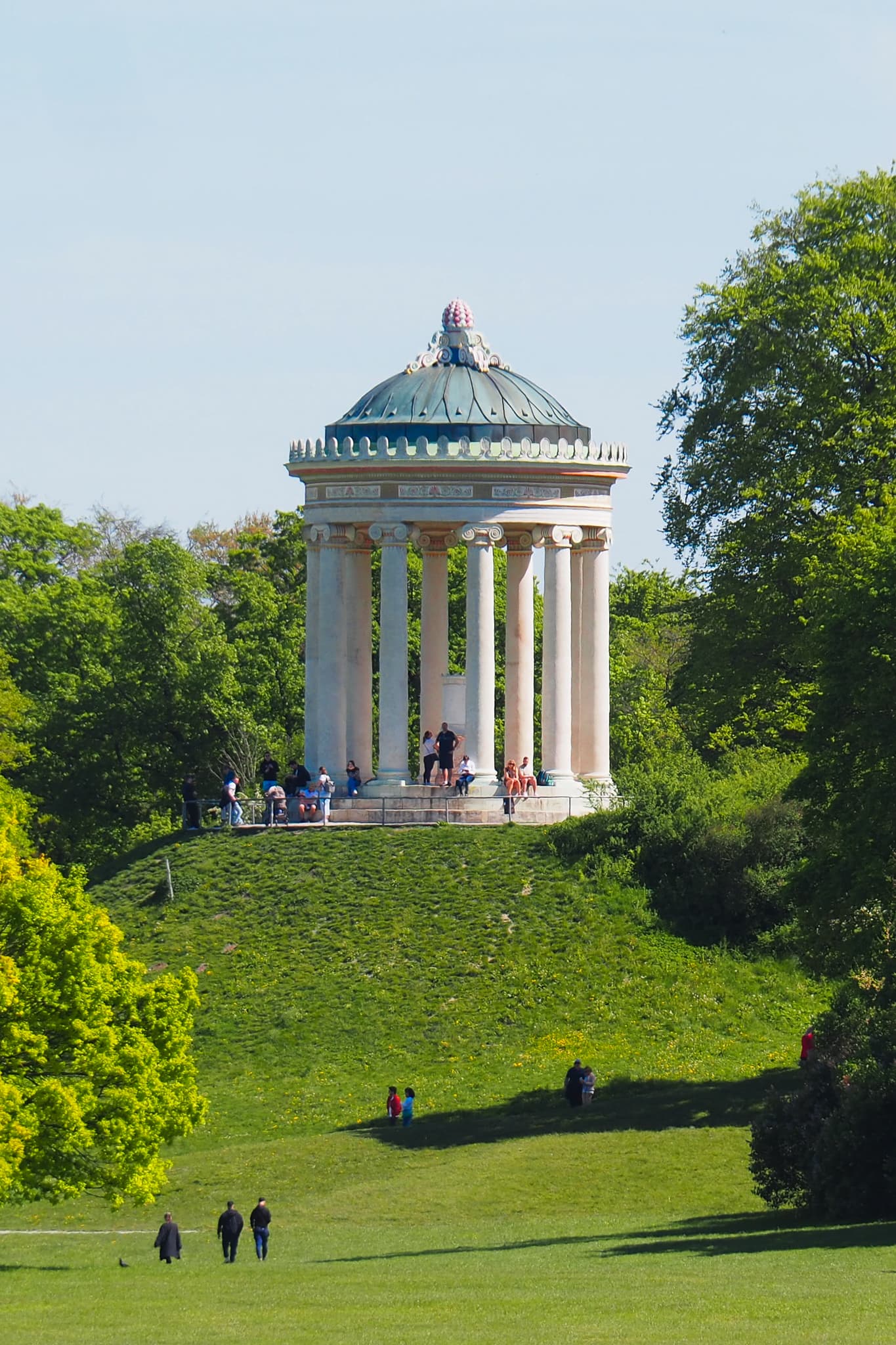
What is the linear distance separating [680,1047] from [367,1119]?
22.9 feet

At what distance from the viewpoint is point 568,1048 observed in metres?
55.2

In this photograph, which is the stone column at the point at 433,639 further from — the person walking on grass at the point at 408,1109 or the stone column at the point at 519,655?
the person walking on grass at the point at 408,1109

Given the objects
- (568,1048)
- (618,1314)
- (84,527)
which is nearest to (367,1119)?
(568,1048)

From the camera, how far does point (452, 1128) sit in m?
51.0

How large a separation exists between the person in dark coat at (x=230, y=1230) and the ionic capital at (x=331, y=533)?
98.7 feet

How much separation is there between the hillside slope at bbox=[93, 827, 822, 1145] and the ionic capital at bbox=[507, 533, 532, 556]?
9050mm

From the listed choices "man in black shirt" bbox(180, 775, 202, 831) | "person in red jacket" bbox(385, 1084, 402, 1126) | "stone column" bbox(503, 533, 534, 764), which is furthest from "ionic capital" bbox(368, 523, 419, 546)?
"person in red jacket" bbox(385, 1084, 402, 1126)

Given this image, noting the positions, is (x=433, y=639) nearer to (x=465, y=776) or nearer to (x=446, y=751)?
(x=446, y=751)

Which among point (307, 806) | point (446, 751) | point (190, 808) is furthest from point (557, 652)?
point (190, 808)

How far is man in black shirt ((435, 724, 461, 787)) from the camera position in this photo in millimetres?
68375

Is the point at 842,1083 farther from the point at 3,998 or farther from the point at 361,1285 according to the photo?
the point at 3,998

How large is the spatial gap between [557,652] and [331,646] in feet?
20.1

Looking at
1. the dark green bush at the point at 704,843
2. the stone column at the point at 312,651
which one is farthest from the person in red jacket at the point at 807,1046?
the stone column at the point at 312,651

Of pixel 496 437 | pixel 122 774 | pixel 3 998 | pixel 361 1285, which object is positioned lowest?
pixel 361 1285
